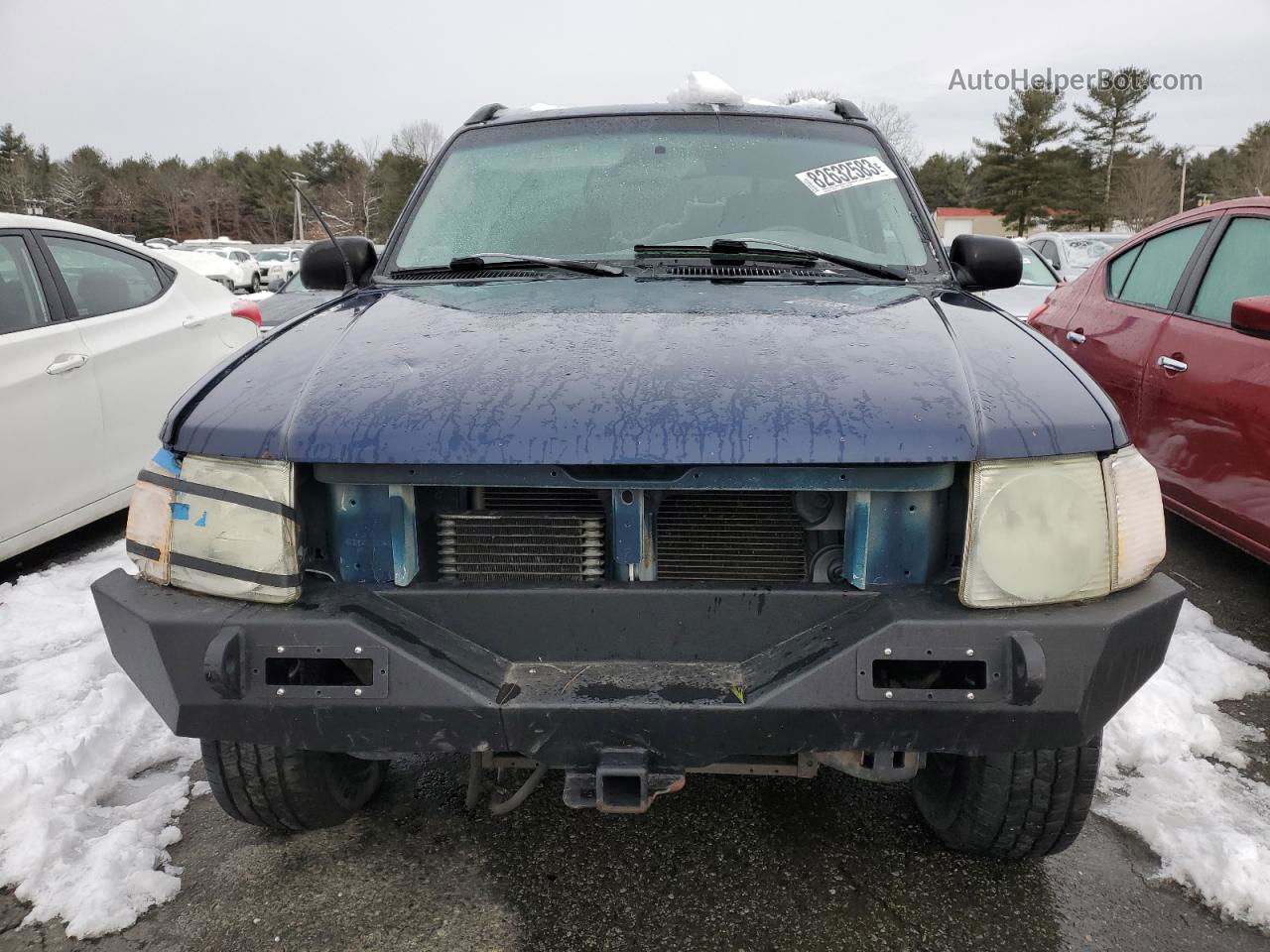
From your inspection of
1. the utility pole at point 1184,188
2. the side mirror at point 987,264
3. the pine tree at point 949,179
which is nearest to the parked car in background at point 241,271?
the side mirror at point 987,264

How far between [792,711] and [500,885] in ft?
3.14

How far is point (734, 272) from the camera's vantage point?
7.93 ft

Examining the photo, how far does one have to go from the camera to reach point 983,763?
1.91 metres

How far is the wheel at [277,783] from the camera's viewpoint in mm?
2014

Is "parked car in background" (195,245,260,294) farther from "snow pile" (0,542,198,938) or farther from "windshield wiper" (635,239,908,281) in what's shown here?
"windshield wiper" (635,239,908,281)

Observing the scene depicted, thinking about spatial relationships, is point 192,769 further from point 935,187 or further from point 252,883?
point 935,187

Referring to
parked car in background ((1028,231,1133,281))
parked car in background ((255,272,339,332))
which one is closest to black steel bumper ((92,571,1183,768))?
parked car in background ((255,272,339,332))

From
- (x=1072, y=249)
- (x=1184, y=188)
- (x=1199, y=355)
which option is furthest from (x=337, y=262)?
(x=1184, y=188)

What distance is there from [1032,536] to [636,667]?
2.45ft

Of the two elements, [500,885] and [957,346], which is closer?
[957,346]

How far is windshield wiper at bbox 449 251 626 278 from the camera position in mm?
2414

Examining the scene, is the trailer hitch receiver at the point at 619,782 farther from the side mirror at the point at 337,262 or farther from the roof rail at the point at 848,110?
the roof rail at the point at 848,110

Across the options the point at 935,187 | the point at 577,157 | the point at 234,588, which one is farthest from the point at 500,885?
the point at 935,187

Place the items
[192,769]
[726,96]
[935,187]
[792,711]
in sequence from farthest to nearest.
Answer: [935,187]
[726,96]
[192,769]
[792,711]
